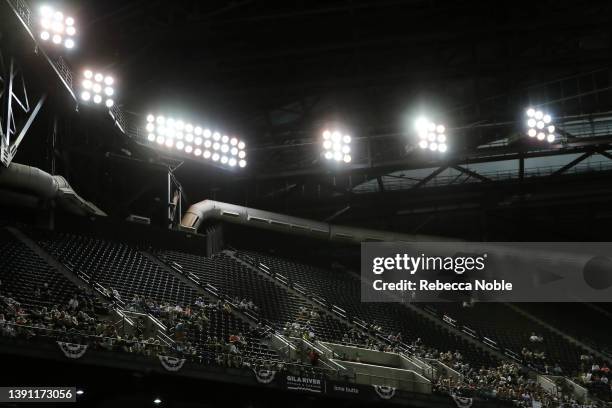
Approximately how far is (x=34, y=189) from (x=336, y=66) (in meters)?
17.4

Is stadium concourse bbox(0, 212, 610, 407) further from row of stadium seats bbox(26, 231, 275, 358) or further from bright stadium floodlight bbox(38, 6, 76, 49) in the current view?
bright stadium floodlight bbox(38, 6, 76, 49)

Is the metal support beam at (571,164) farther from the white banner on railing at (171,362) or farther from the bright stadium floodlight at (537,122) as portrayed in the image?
the white banner on railing at (171,362)

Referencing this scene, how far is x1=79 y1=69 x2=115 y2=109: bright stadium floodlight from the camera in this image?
3994 cm

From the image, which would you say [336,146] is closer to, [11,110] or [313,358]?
[313,358]

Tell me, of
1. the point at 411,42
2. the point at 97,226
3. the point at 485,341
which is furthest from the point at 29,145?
the point at 485,341

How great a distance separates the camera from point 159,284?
124 feet

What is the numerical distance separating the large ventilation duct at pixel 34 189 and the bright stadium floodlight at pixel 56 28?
213 inches

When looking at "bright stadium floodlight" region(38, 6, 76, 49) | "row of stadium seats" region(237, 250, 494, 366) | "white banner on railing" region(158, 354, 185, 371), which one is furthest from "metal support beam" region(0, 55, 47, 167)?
"row of stadium seats" region(237, 250, 494, 366)

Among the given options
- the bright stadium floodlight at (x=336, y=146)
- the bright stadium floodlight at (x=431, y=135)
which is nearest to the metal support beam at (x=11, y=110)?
the bright stadium floodlight at (x=336, y=146)

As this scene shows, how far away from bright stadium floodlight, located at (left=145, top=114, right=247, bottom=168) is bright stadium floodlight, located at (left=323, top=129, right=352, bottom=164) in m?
4.47

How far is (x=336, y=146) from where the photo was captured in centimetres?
4631

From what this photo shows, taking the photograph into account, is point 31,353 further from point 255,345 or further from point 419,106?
point 419,106

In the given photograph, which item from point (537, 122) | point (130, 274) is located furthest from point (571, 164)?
point (130, 274)

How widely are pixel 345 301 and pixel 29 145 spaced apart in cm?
1732
